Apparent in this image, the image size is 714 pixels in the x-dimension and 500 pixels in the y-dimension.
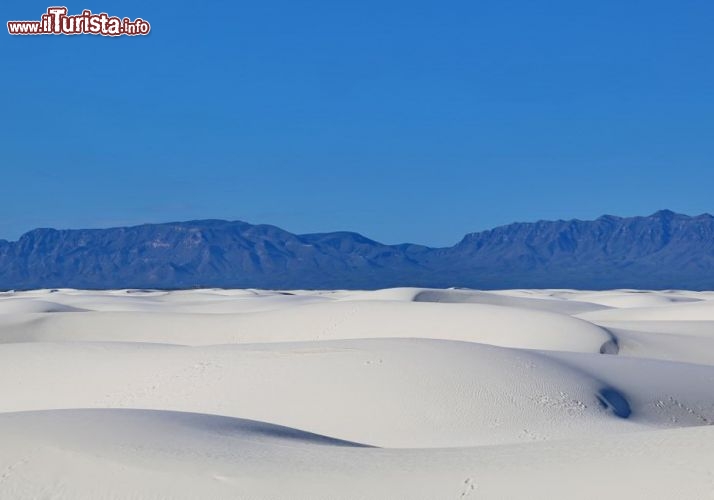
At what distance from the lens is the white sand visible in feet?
26.6

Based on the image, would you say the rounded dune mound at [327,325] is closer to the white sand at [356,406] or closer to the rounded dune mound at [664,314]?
the white sand at [356,406]

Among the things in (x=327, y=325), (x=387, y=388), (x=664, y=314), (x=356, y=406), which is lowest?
(x=356, y=406)

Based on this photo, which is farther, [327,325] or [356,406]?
[327,325]

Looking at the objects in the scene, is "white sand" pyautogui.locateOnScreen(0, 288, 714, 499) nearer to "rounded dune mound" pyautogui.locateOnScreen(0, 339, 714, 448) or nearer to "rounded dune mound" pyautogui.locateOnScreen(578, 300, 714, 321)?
"rounded dune mound" pyautogui.locateOnScreen(0, 339, 714, 448)

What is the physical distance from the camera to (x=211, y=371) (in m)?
17.9

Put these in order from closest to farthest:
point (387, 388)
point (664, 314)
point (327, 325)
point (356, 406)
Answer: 1. point (356, 406)
2. point (387, 388)
3. point (327, 325)
4. point (664, 314)

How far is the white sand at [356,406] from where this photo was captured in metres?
8.11

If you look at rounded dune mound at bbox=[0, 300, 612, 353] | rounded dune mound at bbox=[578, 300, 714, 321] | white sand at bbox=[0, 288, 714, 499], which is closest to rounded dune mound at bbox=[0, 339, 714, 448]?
white sand at bbox=[0, 288, 714, 499]

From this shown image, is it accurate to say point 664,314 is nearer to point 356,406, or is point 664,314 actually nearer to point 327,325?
point 327,325

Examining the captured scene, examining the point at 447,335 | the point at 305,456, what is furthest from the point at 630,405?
the point at 447,335

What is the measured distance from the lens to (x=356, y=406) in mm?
15352

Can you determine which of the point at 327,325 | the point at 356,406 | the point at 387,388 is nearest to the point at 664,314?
the point at 327,325

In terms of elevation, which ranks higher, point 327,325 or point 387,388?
point 327,325

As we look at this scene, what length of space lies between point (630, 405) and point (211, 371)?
6.73 m
